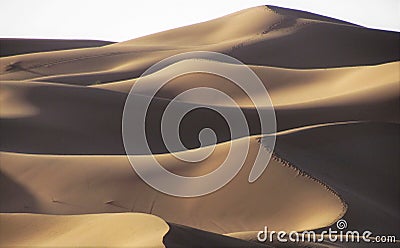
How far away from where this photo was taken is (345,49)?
31938 mm

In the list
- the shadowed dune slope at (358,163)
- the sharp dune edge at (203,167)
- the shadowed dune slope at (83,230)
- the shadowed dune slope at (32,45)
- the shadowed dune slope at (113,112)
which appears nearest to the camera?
the shadowed dune slope at (83,230)

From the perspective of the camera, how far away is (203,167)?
13.1 metres

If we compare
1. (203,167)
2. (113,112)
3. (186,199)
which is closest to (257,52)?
(113,112)

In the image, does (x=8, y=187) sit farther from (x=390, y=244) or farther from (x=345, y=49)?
(x=345, y=49)

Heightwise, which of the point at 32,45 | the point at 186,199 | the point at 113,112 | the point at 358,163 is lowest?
the point at 32,45

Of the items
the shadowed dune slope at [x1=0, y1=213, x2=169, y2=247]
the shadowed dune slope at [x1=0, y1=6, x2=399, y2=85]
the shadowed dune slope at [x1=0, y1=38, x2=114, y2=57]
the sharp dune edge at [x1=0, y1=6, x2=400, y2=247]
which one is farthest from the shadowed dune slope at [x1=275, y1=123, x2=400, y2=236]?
the shadowed dune slope at [x1=0, y1=38, x2=114, y2=57]

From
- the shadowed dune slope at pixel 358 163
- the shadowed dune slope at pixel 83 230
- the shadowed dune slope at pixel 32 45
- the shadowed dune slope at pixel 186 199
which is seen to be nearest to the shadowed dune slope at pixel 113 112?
the shadowed dune slope at pixel 358 163

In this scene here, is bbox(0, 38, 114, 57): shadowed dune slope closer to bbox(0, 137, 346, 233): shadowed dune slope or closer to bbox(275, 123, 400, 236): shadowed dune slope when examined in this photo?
bbox(275, 123, 400, 236): shadowed dune slope

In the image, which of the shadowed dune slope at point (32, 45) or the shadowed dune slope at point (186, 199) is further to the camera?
the shadowed dune slope at point (32, 45)

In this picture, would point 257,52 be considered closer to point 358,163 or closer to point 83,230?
point 358,163

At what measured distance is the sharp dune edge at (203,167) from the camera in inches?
344

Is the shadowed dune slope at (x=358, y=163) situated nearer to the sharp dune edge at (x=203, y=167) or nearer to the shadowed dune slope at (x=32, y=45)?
the sharp dune edge at (x=203, y=167)

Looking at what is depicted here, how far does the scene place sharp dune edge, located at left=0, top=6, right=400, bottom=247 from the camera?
874cm

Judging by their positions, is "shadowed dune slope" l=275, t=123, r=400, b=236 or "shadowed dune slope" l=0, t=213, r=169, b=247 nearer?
"shadowed dune slope" l=0, t=213, r=169, b=247
